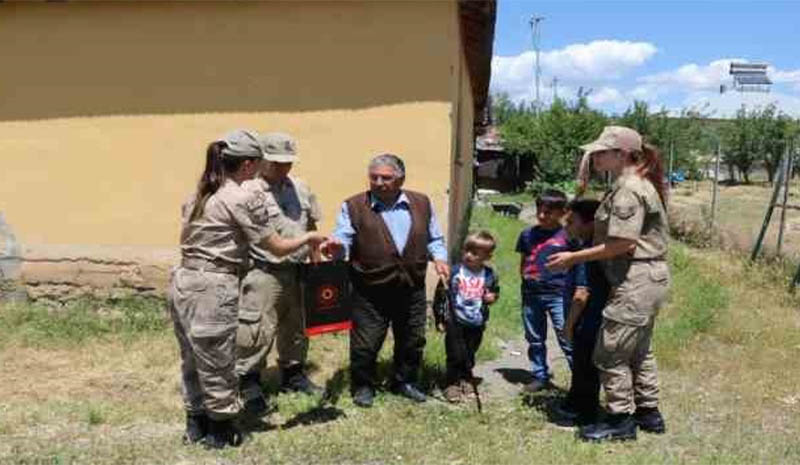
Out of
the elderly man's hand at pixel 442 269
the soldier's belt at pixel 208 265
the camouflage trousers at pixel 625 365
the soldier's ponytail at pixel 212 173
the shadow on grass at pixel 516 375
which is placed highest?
the soldier's ponytail at pixel 212 173

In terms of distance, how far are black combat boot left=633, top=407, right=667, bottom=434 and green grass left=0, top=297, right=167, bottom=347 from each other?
3964mm

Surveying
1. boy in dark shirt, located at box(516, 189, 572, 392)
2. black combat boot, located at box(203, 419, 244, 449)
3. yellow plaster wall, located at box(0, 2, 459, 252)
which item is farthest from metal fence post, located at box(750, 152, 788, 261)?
black combat boot, located at box(203, 419, 244, 449)

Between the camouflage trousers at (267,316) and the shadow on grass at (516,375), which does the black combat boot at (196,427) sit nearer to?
the camouflage trousers at (267,316)

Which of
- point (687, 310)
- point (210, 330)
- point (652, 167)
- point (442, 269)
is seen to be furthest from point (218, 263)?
point (687, 310)

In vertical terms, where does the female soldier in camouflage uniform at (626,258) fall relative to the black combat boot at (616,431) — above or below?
above

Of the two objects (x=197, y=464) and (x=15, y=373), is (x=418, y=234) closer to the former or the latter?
(x=197, y=464)

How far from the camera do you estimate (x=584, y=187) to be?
471cm

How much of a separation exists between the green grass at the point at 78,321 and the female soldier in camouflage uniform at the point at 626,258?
12.8 ft

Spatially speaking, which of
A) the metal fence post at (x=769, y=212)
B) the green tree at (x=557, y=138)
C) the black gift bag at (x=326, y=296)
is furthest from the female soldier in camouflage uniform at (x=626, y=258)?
the green tree at (x=557, y=138)

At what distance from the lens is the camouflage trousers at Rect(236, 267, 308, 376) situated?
486 centimetres

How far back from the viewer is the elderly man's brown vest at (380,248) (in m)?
5.03

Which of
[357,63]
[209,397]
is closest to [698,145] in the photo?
[357,63]

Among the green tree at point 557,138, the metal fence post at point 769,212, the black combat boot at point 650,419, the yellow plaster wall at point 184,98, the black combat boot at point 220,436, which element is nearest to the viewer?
the black combat boot at point 220,436

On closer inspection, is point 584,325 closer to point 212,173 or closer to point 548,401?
point 548,401
